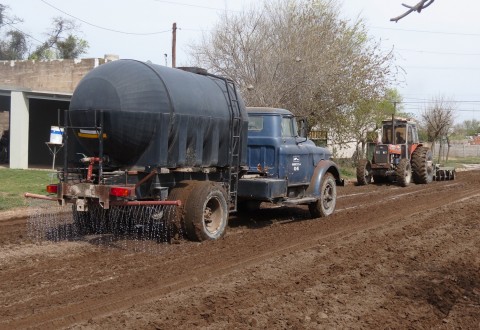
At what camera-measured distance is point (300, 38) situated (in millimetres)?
27656

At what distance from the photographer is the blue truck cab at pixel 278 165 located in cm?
1188

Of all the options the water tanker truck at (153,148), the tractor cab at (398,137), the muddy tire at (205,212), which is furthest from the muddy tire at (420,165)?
the muddy tire at (205,212)

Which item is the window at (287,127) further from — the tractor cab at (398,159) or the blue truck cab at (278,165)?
the tractor cab at (398,159)

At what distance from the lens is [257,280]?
733 cm

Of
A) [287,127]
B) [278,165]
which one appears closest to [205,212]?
[278,165]

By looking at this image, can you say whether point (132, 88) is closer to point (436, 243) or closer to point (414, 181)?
point (436, 243)

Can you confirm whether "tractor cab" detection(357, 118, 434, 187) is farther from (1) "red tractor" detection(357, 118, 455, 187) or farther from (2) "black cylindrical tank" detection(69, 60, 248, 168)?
(2) "black cylindrical tank" detection(69, 60, 248, 168)

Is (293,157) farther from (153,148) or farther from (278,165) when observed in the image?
(153,148)

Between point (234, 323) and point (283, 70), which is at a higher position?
point (283, 70)

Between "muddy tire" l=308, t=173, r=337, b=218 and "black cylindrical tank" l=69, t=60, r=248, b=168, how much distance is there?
4.11 meters

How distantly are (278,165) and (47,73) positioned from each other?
2380 centimetres

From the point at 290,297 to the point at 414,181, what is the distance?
19877 mm

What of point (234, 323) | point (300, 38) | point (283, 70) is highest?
point (300, 38)

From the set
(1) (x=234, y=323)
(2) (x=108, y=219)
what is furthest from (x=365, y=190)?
(1) (x=234, y=323)
